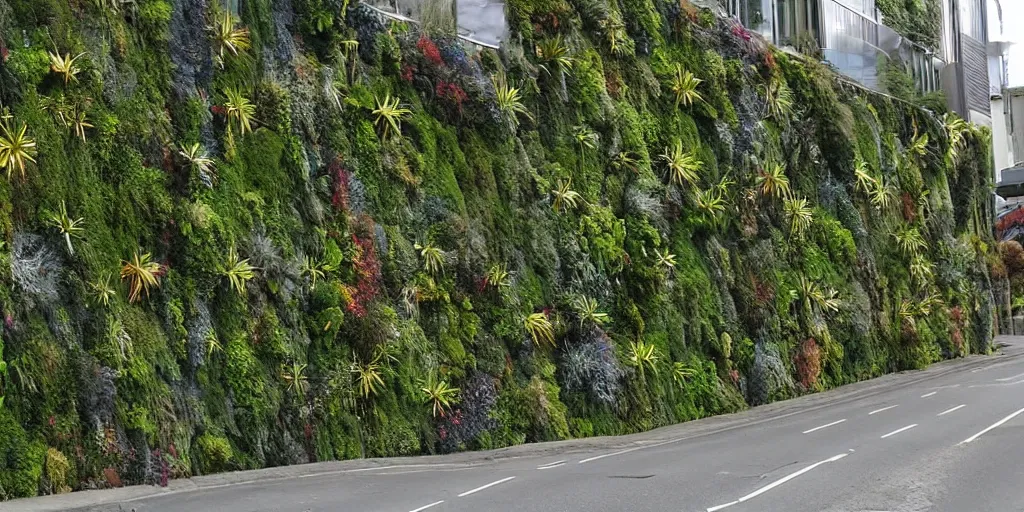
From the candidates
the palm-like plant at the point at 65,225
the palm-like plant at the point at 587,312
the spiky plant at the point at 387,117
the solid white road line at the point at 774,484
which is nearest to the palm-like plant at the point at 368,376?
the spiky plant at the point at 387,117

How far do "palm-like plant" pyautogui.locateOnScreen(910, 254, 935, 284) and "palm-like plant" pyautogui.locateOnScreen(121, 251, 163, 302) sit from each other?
95.0 feet

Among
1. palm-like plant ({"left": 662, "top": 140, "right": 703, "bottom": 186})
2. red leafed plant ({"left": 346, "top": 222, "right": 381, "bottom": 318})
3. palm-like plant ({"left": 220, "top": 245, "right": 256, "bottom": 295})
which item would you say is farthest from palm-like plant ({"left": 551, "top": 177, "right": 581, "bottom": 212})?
palm-like plant ({"left": 220, "top": 245, "right": 256, "bottom": 295})

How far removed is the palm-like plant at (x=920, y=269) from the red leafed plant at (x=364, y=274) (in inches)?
946

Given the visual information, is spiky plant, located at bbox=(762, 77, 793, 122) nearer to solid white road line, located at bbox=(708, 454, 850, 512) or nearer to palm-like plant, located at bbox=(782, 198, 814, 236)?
palm-like plant, located at bbox=(782, 198, 814, 236)

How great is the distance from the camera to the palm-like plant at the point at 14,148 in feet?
54.7

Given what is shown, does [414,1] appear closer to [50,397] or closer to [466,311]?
[466,311]

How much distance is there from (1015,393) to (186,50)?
787 inches

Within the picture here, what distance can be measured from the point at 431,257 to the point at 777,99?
16.8 metres

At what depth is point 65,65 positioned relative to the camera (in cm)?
1783

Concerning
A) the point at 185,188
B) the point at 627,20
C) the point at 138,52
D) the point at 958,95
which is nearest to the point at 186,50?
the point at 138,52

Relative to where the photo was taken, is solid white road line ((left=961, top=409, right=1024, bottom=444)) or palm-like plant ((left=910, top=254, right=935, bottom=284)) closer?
solid white road line ((left=961, top=409, right=1024, bottom=444))

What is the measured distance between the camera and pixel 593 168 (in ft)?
94.4

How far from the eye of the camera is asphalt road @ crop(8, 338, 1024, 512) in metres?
13.8

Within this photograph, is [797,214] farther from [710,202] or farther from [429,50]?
[429,50]
